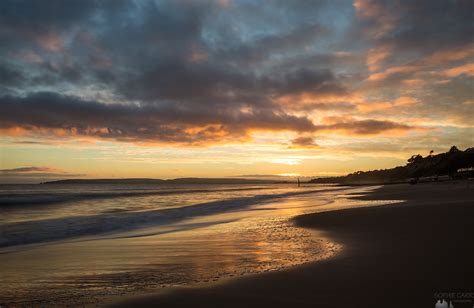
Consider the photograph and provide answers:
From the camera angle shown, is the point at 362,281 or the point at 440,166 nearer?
the point at 362,281

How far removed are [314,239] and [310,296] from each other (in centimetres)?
559

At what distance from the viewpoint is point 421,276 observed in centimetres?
571

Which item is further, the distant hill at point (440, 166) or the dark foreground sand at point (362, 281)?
the distant hill at point (440, 166)

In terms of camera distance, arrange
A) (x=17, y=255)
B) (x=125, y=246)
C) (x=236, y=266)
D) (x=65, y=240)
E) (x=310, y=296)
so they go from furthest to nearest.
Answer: (x=65, y=240) → (x=125, y=246) → (x=17, y=255) → (x=236, y=266) → (x=310, y=296)

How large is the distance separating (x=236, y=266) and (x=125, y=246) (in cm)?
474

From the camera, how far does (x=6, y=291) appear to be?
231 inches

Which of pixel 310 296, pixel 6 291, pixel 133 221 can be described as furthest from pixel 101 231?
pixel 310 296

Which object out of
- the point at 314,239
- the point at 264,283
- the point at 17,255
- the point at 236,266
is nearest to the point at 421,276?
the point at 264,283

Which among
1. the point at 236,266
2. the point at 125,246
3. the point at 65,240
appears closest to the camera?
the point at 236,266

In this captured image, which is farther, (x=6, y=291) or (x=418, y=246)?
(x=418, y=246)

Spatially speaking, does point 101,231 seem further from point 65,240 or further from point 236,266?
point 236,266

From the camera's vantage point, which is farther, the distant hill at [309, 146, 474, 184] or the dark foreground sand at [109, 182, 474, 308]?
the distant hill at [309, 146, 474, 184]

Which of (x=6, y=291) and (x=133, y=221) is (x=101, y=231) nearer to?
(x=133, y=221)

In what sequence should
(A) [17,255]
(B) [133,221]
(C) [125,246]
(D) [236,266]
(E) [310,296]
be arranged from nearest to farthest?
(E) [310,296] < (D) [236,266] < (A) [17,255] < (C) [125,246] < (B) [133,221]
